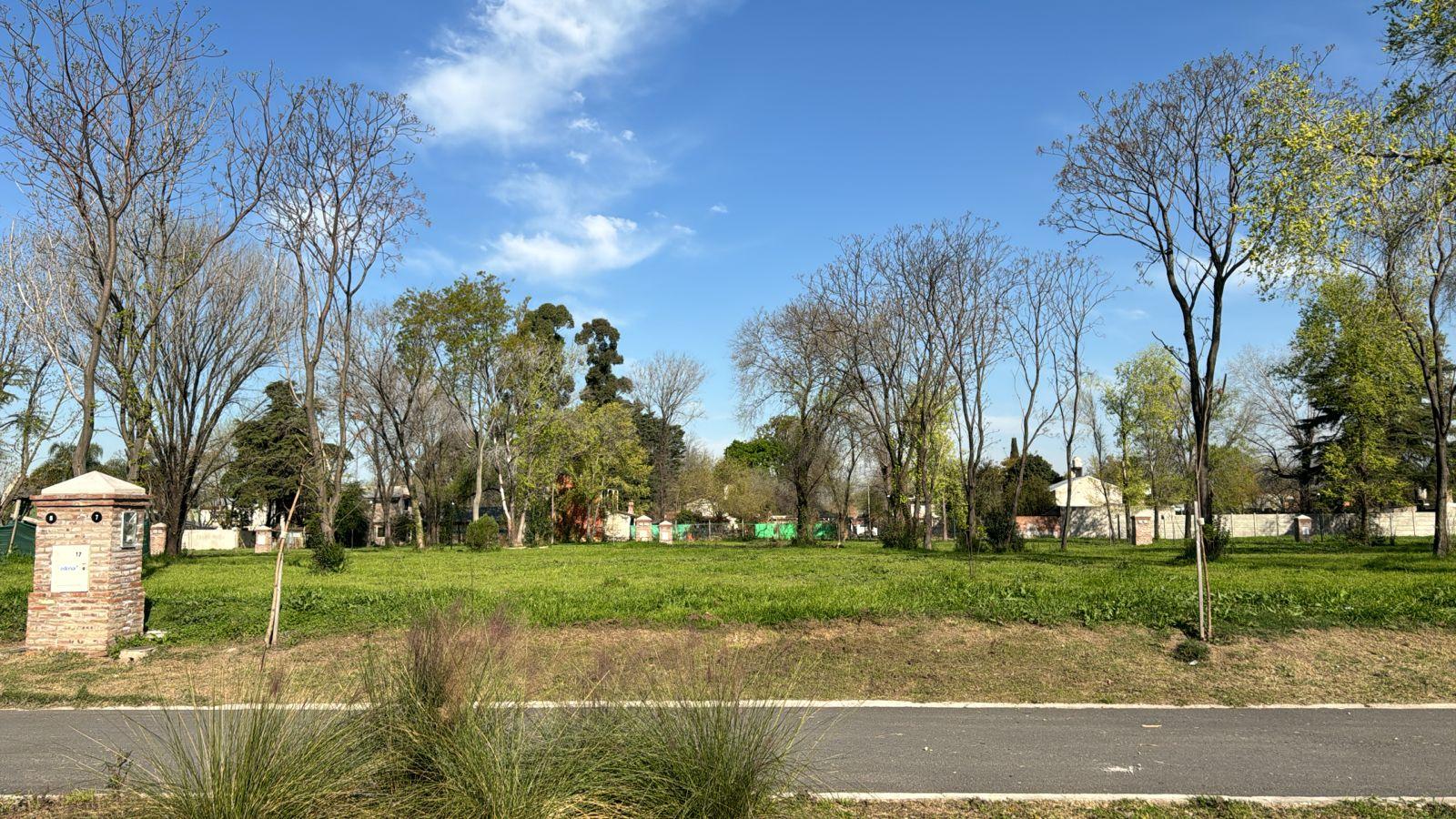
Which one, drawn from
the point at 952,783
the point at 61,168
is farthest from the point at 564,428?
the point at 952,783

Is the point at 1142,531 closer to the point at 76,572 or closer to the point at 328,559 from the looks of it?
the point at 328,559

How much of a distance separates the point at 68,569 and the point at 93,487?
99 centimetres

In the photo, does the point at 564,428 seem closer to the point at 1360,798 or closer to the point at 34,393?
the point at 34,393

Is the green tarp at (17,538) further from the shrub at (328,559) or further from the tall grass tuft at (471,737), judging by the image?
the tall grass tuft at (471,737)

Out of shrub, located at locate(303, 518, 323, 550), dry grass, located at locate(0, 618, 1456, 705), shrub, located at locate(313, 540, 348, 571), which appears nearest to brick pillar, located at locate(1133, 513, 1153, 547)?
dry grass, located at locate(0, 618, 1456, 705)

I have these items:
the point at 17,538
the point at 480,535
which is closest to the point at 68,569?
the point at 17,538

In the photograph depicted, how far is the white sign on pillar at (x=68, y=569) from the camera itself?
10.3m

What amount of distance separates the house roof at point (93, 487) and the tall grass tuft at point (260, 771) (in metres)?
7.98

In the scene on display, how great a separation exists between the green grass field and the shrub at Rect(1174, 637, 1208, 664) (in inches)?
30.5

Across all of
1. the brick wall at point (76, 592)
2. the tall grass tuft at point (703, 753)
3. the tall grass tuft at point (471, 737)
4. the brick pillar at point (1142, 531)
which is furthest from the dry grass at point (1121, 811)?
the brick pillar at point (1142, 531)

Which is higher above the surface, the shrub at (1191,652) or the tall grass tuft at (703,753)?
the tall grass tuft at (703,753)

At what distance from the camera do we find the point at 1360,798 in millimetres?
5117

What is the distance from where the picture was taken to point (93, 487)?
1045 centimetres

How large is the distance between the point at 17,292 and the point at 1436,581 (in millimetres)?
35223
